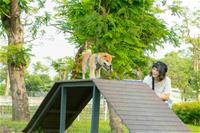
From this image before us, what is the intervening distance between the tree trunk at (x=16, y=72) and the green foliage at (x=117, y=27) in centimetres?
245

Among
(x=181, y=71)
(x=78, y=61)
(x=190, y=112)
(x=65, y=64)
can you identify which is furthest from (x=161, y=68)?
(x=181, y=71)

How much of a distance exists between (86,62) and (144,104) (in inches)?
134

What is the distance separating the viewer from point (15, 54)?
13055mm

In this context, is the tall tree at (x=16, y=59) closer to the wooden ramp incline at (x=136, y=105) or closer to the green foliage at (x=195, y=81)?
the wooden ramp incline at (x=136, y=105)

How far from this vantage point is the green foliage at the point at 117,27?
33.9ft

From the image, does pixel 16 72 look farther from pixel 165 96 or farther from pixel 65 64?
pixel 165 96

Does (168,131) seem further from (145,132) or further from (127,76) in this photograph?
(127,76)

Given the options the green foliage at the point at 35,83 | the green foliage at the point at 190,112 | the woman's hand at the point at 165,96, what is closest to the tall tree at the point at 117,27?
the woman's hand at the point at 165,96

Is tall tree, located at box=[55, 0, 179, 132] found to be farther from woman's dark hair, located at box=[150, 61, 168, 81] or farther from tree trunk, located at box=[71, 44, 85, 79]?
woman's dark hair, located at box=[150, 61, 168, 81]

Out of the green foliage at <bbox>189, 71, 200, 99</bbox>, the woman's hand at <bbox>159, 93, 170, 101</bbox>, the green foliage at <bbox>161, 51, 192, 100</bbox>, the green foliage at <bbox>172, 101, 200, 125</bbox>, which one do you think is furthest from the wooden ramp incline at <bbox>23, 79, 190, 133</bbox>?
the green foliage at <bbox>161, 51, 192, 100</bbox>

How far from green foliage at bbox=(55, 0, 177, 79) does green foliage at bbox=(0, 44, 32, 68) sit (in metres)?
1.85

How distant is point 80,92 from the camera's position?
8172 mm

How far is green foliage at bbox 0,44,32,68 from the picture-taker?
42.1ft

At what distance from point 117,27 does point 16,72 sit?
4.73 meters
